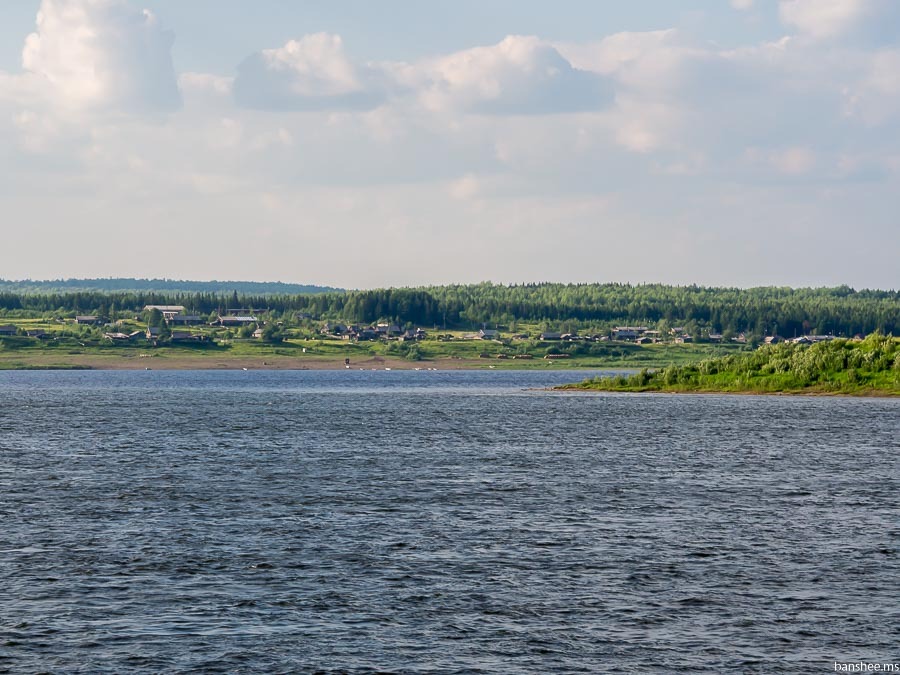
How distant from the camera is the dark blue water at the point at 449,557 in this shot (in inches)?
1161

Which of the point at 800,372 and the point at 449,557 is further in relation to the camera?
the point at 800,372

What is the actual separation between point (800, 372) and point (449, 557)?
415 feet

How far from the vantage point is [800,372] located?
519 feet

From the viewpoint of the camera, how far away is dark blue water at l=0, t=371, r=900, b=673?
96.7 feet

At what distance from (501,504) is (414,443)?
37.9 metres

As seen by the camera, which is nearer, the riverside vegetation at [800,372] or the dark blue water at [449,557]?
the dark blue water at [449,557]

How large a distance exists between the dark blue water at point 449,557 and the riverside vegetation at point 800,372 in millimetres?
69592

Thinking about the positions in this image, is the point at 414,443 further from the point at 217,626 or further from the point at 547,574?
the point at 217,626

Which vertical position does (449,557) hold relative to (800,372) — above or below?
below

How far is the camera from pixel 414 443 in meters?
91.4

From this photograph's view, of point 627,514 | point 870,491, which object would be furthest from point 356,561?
point 870,491

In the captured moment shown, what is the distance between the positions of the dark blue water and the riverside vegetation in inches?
2740

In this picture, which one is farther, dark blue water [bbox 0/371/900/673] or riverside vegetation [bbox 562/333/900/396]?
riverside vegetation [bbox 562/333/900/396]

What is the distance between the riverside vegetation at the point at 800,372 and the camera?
153000mm
